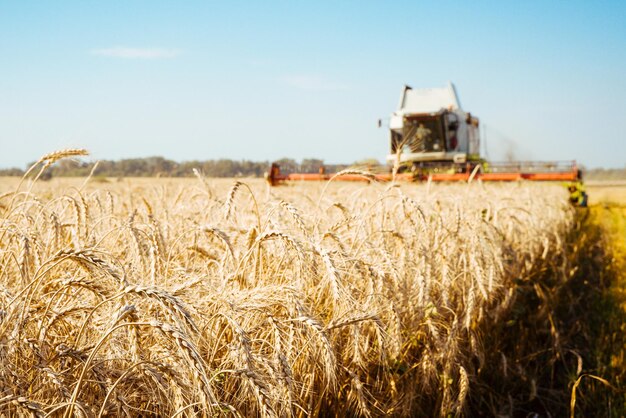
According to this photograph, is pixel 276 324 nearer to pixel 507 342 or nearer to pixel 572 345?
pixel 507 342

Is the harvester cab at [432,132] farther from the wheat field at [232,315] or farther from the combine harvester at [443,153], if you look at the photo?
the wheat field at [232,315]

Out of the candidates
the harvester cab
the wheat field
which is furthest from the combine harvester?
the wheat field

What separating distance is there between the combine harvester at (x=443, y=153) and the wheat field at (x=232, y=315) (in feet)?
32.5

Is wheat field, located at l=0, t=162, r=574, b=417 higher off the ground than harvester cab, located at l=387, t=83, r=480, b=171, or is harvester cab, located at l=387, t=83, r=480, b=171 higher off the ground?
harvester cab, located at l=387, t=83, r=480, b=171

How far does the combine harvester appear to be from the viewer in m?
14.6

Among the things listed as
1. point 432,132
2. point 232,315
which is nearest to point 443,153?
point 432,132

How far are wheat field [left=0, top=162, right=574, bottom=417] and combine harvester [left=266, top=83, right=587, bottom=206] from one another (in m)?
9.91

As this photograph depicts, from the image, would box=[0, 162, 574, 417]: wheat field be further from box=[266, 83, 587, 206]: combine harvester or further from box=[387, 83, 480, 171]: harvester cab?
box=[387, 83, 480, 171]: harvester cab

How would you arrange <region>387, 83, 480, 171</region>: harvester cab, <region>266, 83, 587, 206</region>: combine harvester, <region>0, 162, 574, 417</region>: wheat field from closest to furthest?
<region>0, 162, 574, 417</region>: wheat field → <region>266, 83, 587, 206</region>: combine harvester → <region>387, 83, 480, 171</region>: harvester cab

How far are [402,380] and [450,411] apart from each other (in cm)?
29

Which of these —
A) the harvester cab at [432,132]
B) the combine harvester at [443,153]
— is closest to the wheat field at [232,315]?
the combine harvester at [443,153]

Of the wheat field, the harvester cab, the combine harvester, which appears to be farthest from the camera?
the harvester cab

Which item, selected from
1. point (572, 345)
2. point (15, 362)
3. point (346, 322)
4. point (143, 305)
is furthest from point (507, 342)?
point (15, 362)

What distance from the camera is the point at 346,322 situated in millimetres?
2234
